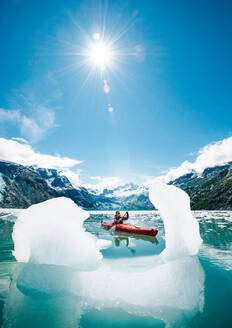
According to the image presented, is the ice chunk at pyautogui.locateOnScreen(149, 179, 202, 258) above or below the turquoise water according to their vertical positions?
above

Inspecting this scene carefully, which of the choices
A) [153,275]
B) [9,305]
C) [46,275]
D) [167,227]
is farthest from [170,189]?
[9,305]

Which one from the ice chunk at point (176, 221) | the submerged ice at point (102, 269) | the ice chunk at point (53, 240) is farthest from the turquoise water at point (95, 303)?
the ice chunk at point (176, 221)

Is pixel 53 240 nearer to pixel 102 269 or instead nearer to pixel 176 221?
pixel 102 269

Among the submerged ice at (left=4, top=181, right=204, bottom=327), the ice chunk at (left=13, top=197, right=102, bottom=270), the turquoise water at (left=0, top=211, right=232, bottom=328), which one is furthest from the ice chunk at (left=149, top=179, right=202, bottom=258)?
the ice chunk at (left=13, top=197, right=102, bottom=270)

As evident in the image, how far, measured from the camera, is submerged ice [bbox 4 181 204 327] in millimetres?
6686

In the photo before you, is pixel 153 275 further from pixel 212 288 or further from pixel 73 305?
pixel 73 305

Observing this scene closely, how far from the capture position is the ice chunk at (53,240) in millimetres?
10062

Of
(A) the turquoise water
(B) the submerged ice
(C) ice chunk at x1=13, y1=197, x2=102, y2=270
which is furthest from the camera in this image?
(C) ice chunk at x1=13, y1=197, x2=102, y2=270

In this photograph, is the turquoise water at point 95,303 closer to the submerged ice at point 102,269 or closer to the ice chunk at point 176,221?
the submerged ice at point 102,269

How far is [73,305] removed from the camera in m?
6.68

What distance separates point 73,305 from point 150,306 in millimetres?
2905

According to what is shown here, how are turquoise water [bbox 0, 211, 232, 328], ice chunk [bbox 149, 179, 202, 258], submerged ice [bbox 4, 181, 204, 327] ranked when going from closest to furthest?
1. turquoise water [bbox 0, 211, 232, 328]
2. submerged ice [bbox 4, 181, 204, 327]
3. ice chunk [bbox 149, 179, 202, 258]

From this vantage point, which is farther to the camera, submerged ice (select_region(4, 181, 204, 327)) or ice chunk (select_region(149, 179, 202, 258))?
ice chunk (select_region(149, 179, 202, 258))

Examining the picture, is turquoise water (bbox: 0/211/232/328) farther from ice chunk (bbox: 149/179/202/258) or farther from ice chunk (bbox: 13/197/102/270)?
ice chunk (bbox: 149/179/202/258)
